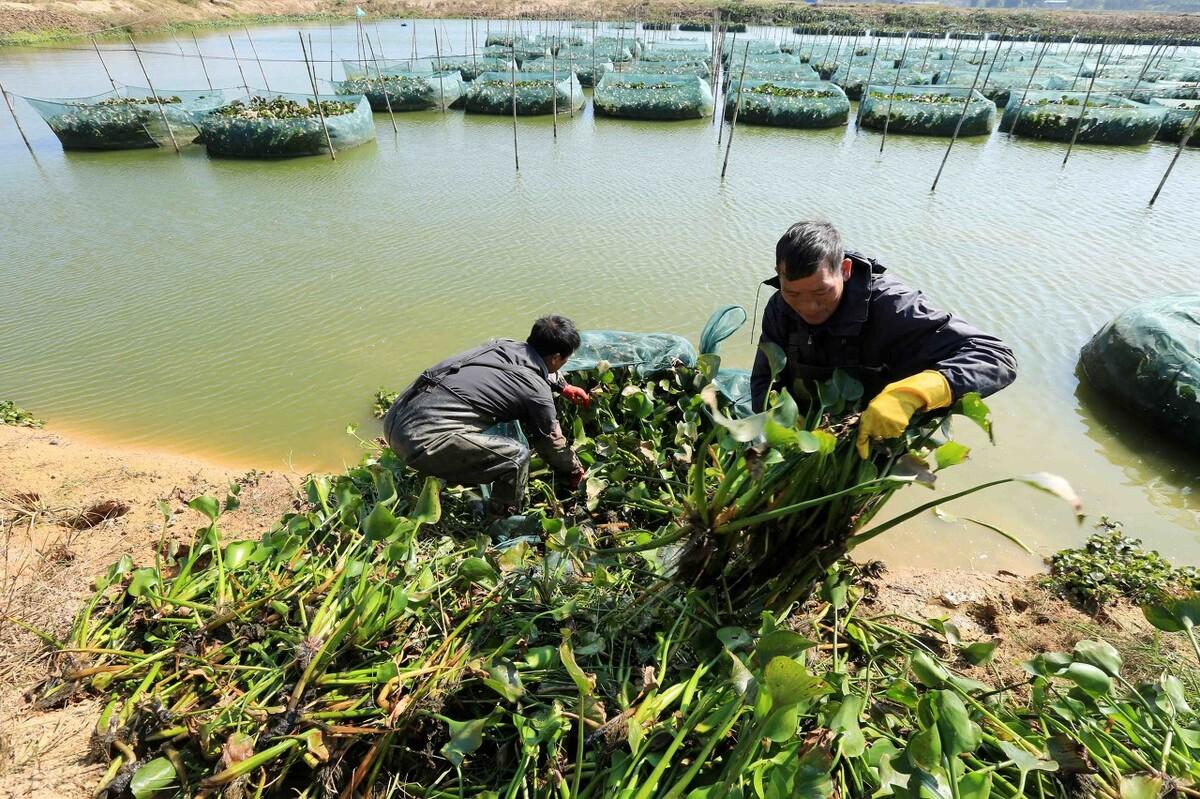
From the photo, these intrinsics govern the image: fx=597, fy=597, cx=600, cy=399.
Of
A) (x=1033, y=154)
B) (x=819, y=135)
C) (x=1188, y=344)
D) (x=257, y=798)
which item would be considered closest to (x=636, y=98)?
(x=819, y=135)

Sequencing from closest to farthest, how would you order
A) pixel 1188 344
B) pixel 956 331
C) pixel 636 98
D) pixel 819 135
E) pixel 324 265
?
pixel 956 331 → pixel 1188 344 → pixel 324 265 → pixel 819 135 → pixel 636 98

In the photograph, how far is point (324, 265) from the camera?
765 centimetres

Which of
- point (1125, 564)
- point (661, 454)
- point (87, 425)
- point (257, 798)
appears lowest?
point (87, 425)

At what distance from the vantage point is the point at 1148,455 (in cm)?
466

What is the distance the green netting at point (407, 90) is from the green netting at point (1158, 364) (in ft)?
55.3

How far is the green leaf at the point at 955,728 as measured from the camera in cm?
140

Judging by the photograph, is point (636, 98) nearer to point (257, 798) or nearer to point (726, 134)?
point (726, 134)

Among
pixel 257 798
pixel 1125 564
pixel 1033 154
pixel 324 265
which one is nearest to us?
pixel 257 798

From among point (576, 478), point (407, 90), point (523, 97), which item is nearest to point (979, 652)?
point (576, 478)

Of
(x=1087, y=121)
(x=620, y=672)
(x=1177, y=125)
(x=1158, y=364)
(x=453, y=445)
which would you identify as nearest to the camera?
(x=620, y=672)

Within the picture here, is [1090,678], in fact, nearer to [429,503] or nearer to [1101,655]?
[1101,655]

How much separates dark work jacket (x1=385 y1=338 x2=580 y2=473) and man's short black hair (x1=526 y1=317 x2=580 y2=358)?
0.07 m

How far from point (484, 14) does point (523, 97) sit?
128 feet

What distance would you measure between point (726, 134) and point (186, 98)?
13568 mm
